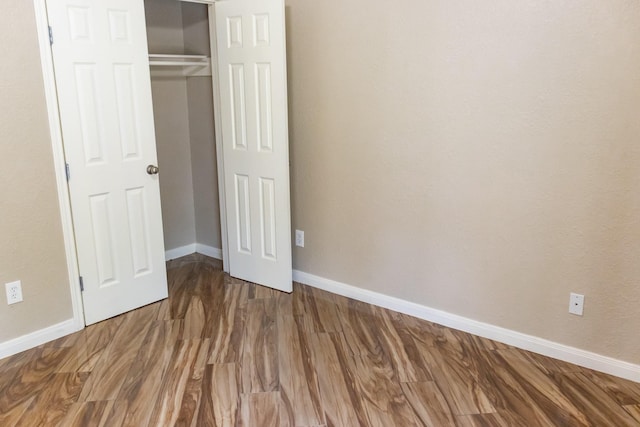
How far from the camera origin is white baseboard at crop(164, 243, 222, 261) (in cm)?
450

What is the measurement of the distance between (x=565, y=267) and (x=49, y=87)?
3016mm

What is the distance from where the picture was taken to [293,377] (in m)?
2.71

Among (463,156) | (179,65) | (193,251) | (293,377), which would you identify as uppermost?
(179,65)

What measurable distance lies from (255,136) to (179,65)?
0.95 m

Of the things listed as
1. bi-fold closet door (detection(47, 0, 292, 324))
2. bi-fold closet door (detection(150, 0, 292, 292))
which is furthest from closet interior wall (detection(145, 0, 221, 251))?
bi-fold closet door (detection(47, 0, 292, 324))

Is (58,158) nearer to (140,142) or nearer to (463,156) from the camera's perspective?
(140,142)

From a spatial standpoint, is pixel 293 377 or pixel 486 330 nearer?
pixel 293 377

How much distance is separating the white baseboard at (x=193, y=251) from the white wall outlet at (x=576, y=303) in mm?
2822

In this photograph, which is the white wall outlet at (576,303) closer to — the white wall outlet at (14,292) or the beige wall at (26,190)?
the beige wall at (26,190)

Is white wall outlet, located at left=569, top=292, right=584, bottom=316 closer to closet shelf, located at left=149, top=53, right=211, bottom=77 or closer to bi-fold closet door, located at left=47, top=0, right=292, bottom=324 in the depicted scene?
bi-fold closet door, located at left=47, top=0, right=292, bottom=324

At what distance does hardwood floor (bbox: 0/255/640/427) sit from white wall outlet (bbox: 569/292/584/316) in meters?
0.30

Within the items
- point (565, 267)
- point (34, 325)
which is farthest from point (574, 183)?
point (34, 325)

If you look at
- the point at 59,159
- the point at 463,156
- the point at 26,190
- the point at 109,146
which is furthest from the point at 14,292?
the point at 463,156

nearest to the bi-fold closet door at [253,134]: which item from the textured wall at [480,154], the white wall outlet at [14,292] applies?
the textured wall at [480,154]
